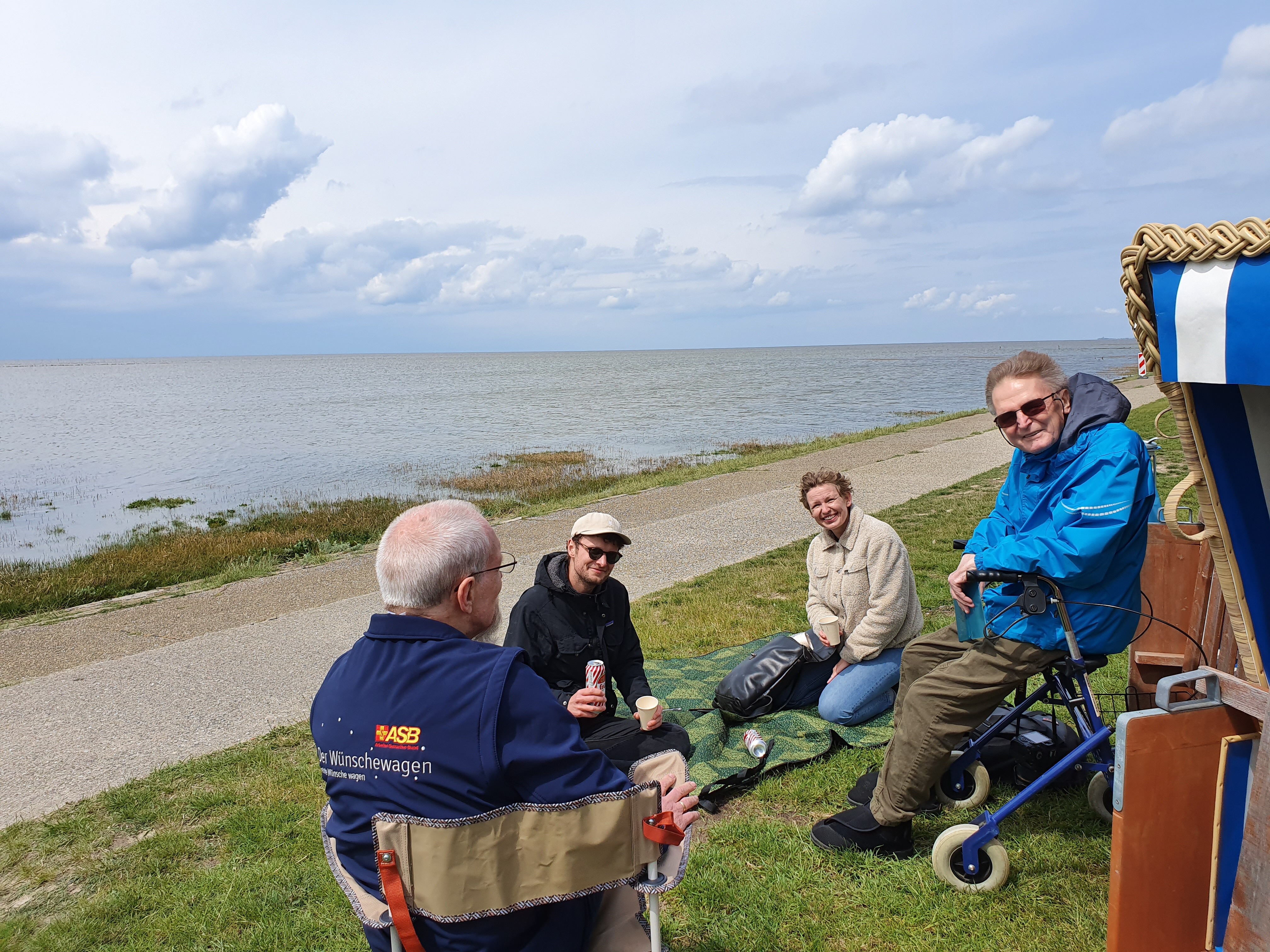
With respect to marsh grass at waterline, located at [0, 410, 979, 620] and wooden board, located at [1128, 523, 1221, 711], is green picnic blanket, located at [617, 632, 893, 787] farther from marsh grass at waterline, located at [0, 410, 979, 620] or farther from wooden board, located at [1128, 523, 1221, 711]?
marsh grass at waterline, located at [0, 410, 979, 620]

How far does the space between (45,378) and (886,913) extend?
564ft

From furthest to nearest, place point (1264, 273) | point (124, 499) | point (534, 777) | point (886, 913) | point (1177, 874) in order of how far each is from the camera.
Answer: point (124, 499)
point (886, 913)
point (1177, 874)
point (534, 777)
point (1264, 273)

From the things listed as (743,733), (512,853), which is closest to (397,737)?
(512,853)

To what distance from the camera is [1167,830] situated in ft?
6.59

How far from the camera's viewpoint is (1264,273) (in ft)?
5.36

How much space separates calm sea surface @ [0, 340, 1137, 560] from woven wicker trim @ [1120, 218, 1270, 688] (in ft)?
62.3

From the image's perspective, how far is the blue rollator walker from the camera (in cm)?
296

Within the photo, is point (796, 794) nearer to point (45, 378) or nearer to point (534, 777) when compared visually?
point (534, 777)

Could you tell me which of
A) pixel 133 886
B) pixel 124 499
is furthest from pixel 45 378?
pixel 133 886

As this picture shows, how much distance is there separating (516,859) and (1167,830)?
1.51 m

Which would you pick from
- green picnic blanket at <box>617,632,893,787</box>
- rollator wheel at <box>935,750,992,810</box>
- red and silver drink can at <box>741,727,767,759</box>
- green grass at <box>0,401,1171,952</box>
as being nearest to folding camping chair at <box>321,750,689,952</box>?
green grass at <box>0,401,1171,952</box>

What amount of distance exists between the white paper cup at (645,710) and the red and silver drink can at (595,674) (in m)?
0.20

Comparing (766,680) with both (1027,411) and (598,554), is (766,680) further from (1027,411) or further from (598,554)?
(1027,411)

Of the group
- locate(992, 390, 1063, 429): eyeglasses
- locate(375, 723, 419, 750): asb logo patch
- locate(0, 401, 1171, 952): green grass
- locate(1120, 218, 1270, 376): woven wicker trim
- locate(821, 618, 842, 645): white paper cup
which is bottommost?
locate(0, 401, 1171, 952): green grass
